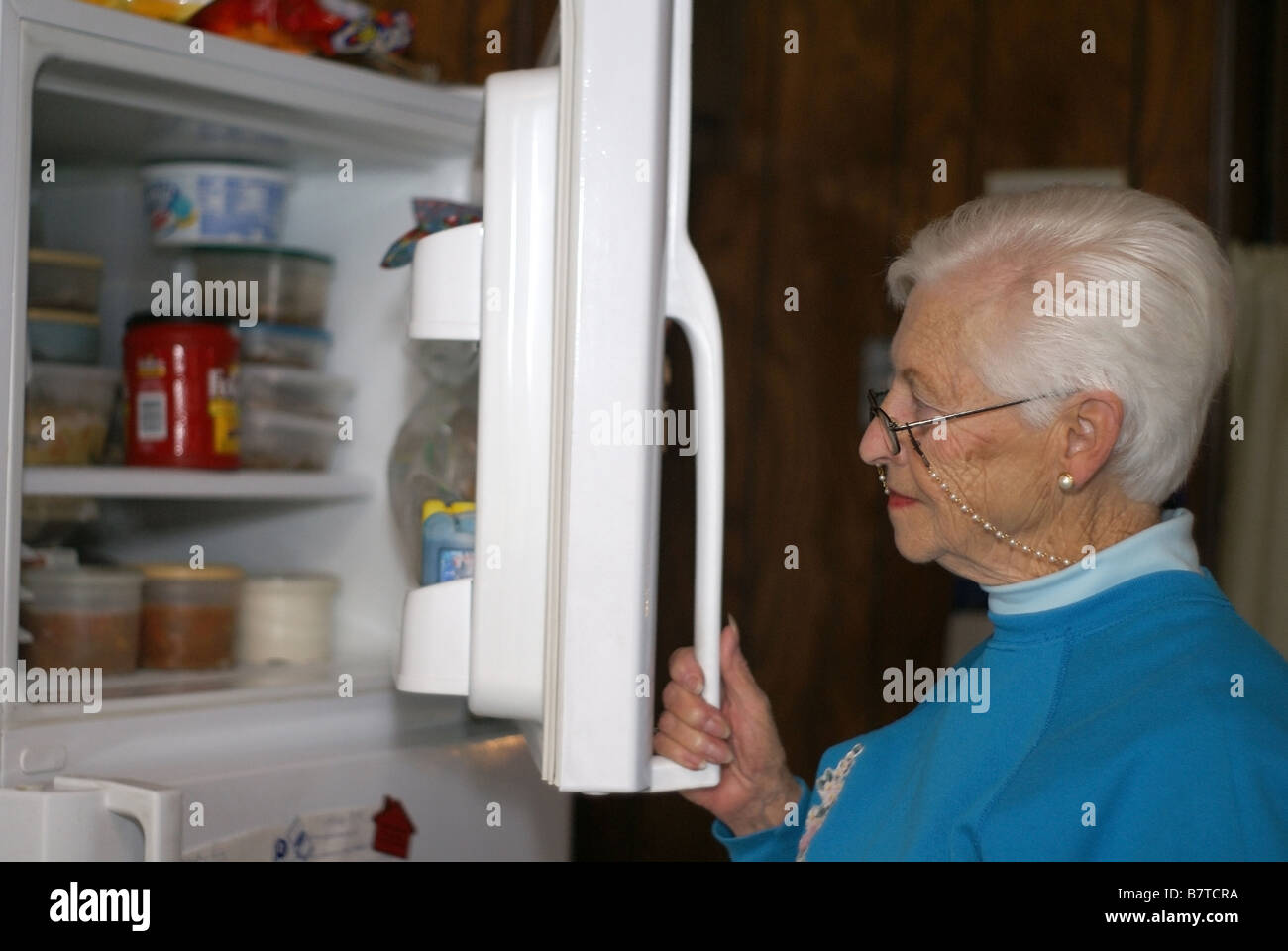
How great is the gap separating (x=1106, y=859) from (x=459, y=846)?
0.84m

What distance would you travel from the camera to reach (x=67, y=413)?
4.53 ft

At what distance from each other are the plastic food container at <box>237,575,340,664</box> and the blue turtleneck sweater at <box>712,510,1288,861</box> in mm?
688

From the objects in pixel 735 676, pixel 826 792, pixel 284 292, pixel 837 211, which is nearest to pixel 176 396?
pixel 284 292

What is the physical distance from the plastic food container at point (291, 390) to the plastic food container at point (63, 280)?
0.63 feet

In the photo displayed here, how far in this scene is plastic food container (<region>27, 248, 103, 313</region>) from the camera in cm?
137

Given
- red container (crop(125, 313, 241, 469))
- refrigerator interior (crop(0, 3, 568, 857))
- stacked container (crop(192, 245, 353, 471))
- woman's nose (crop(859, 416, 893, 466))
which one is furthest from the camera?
stacked container (crop(192, 245, 353, 471))

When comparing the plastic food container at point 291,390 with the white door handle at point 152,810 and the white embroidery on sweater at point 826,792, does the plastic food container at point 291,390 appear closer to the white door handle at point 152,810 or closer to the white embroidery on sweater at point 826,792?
the white door handle at point 152,810

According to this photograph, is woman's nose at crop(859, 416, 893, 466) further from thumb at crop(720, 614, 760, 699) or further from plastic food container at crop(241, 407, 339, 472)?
plastic food container at crop(241, 407, 339, 472)

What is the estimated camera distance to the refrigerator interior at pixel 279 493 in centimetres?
122

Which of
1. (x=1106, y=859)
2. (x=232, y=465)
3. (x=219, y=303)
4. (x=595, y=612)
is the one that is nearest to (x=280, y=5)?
(x=219, y=303)

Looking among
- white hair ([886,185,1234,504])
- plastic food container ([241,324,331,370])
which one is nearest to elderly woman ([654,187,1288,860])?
white hair ([886,185,1234,504])
